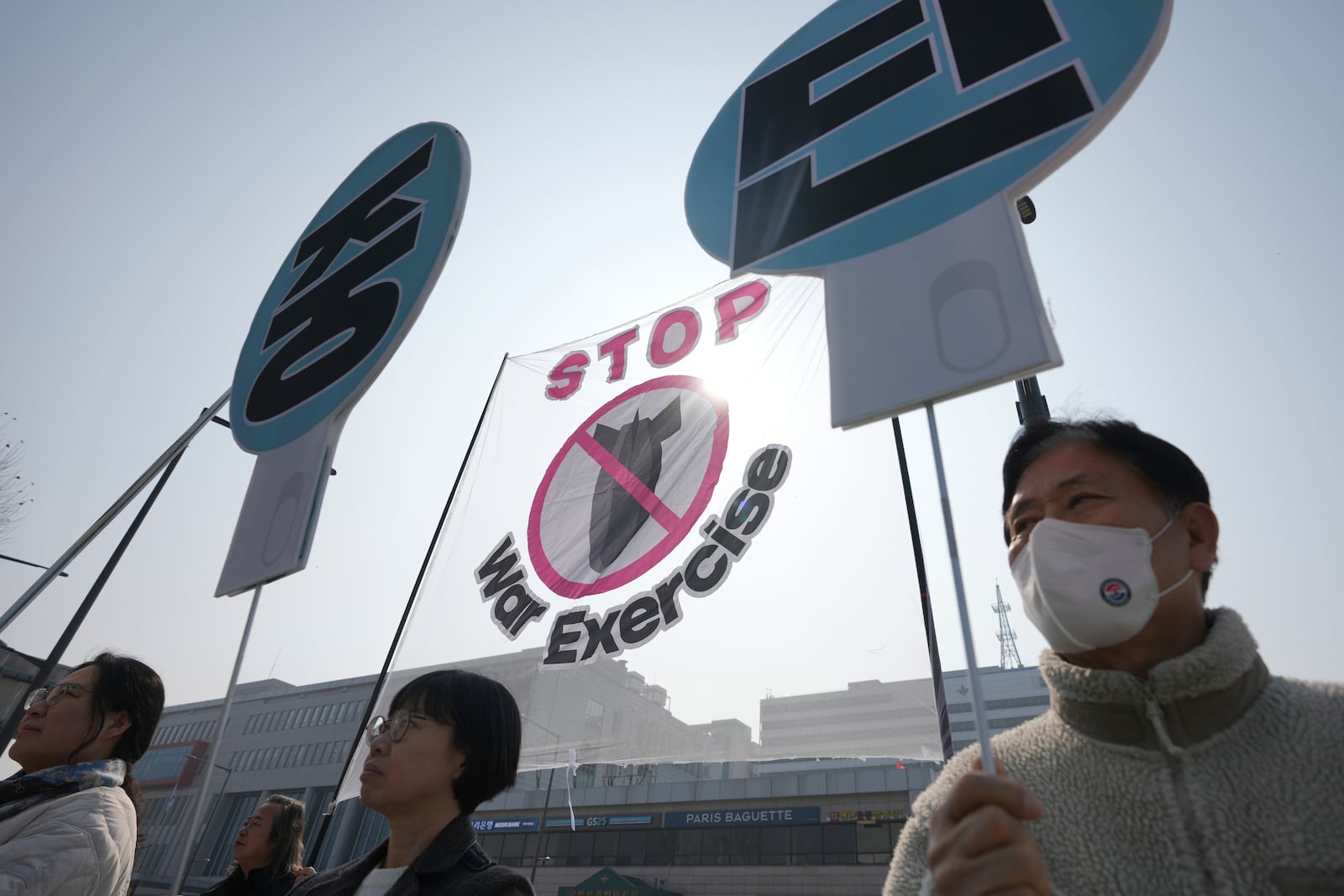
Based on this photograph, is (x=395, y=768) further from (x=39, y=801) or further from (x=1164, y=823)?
(x=1164, y=823)

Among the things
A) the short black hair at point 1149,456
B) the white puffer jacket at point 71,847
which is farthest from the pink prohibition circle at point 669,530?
the short black hair at point 1149,456

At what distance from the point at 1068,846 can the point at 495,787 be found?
1.41 m

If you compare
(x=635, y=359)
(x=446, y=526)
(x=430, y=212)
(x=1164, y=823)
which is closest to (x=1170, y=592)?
(x=1164, y=823)

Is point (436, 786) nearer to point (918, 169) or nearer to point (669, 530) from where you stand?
point (918, 169)

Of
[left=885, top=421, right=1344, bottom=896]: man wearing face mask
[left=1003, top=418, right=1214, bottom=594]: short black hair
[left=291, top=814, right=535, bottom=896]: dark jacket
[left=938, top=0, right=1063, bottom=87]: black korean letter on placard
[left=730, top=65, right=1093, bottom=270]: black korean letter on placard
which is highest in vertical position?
[left=938, top=0, right=1063, bottom=87]: black korean letter on placard

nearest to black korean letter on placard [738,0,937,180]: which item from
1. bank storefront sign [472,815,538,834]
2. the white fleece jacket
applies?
the white fleece jacket

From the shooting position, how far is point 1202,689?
996 mm

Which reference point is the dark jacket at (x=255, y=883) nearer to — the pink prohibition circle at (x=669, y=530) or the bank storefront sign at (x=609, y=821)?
the pink prohibition circle at (x=669, y=530)

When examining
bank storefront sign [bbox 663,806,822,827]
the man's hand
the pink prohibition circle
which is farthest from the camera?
bank storefront sign [bbox 663,806,822,827]

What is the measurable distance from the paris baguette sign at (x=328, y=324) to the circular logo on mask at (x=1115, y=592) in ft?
6.65

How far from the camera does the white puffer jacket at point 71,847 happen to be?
1.61 m

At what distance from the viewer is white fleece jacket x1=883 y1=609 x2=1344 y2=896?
34.1 inches

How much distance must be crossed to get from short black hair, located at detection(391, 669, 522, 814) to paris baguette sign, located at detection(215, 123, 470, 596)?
58 cm

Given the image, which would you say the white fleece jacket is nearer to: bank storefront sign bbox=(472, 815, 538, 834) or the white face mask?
the white face mask
